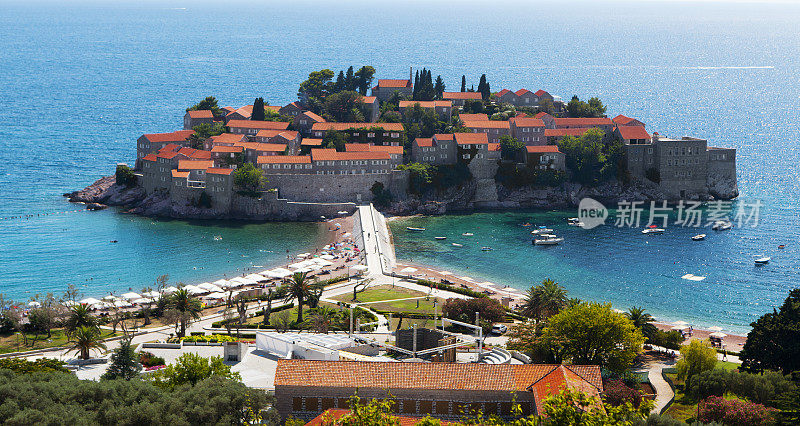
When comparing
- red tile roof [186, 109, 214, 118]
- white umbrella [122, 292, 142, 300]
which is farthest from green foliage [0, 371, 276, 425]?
red tile roof [186, 109, 214, 118]

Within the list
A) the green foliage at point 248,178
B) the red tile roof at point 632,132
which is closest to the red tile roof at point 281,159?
the green foliage at point 248,178

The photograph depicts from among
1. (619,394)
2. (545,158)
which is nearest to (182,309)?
(619,394)

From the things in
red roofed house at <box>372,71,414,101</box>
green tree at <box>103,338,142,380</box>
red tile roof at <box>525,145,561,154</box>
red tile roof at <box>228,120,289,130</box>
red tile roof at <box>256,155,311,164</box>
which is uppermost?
red roofed house at <box>372,71,414,101</box>

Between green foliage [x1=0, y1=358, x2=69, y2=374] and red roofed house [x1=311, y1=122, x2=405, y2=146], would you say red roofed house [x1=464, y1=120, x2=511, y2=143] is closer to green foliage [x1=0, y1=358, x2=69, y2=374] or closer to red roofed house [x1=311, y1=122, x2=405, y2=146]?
red roofed house [x1=311, y1=122, x2=405, y2=146]

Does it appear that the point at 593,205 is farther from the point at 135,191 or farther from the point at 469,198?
the point at 135,191

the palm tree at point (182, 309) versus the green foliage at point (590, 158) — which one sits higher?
the green foliage at point (590, 158)

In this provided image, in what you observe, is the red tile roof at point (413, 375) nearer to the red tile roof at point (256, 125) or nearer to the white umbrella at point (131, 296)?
the white umbrella at point (131, 296)
